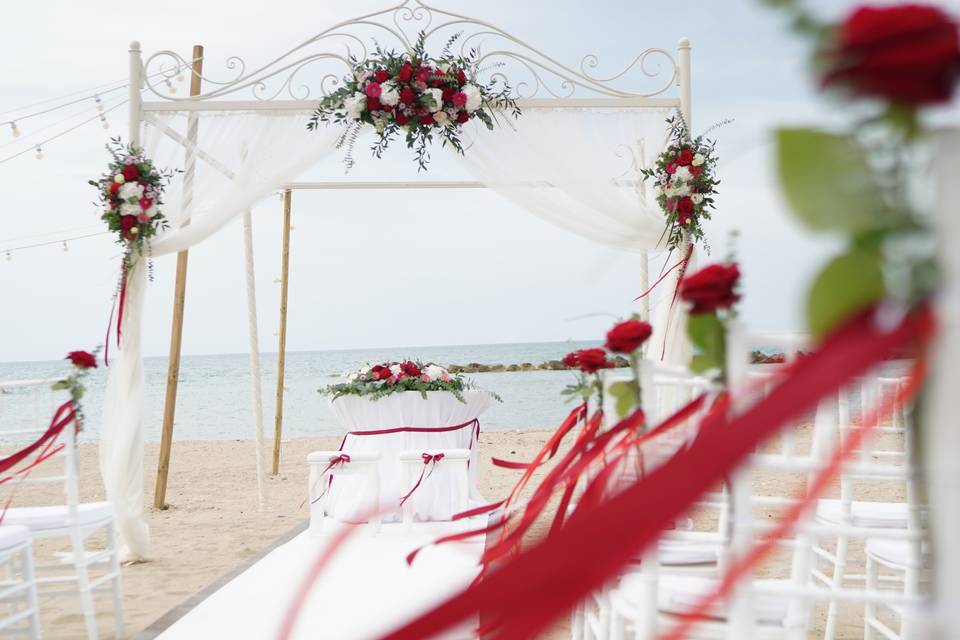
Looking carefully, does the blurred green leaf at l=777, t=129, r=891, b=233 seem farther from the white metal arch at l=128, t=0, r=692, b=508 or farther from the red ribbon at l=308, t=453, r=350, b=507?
the white metal arch at l=128, t=0, r=692, b=508

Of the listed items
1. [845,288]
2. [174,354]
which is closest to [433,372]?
[174,354]

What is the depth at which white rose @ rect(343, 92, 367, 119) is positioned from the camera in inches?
194

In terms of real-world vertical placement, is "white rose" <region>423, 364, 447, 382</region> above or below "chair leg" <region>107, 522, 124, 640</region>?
above

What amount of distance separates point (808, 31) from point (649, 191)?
4641 mm

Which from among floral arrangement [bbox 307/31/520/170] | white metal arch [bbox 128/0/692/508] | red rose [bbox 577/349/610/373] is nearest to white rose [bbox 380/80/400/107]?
floral arrangement [bbox 307/31/520/170]

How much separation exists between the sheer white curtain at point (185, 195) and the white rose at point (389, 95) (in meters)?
0.39

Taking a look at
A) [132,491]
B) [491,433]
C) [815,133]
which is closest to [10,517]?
[132,491]

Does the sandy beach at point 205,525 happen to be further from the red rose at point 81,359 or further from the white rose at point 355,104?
the white rose at point 355,104

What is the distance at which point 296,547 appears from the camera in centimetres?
466

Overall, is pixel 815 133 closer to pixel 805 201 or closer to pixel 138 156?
pixel 805 201

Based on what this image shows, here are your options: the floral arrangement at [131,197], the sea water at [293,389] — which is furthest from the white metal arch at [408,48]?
the sea water at [293,389]

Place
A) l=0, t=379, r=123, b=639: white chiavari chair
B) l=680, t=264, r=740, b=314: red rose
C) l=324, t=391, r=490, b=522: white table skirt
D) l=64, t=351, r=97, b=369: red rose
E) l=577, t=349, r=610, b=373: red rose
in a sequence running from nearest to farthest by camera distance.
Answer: l=680, t=264, r=740, b=314: red rose → l=577, t=349, r=610, b=373: red rose → l=0, t=379, r=123, b=639: white chiavari chair → l=64, t=351, r=97, b=369: red rose → l=324, t=391, r=490, b=522: white table skirt

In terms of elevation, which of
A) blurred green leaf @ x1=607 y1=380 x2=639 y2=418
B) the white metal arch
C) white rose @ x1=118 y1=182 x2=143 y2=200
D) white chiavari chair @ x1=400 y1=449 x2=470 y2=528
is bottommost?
white chiavari chair @ x1=400 y1=449 x2=470 y2=528

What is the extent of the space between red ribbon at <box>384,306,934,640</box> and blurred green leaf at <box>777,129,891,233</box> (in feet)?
0.30
